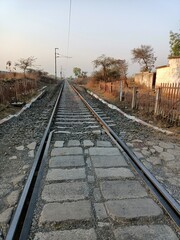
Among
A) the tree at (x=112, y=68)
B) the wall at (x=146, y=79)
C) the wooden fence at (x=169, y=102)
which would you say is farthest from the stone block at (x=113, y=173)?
the tree at (x=112, y=68)

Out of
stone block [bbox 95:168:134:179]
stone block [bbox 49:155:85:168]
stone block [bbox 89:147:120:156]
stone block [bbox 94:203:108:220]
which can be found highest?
stone block [bbox 89:147:120:156]

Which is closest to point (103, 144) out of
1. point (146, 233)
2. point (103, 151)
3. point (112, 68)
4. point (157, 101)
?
point (103, 151)

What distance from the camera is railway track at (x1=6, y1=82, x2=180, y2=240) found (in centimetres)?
219

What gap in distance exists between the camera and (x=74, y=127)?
6.53m

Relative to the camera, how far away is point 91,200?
270 centimetres

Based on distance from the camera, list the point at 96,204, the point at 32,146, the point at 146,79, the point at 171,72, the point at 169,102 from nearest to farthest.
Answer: the point at 96,204, the point at 32,146, the point at 169,102, the point at 171,72, the point at 146,79

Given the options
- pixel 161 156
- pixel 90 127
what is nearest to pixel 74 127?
pixel 90 127

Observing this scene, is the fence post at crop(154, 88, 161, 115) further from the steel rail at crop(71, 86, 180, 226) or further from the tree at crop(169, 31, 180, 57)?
the tree at crop(169, 31, 180, 57)

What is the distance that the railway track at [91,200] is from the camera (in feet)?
7.17

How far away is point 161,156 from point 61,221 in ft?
8.93

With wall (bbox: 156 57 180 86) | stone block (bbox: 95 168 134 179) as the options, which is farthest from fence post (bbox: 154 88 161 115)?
wall (bbox: 156 57 180 86)

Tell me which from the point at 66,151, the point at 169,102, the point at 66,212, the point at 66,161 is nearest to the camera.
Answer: the point at 66,212

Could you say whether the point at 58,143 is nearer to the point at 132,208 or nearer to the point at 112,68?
the point at 132,208

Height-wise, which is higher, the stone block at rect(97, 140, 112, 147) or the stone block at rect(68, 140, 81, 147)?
the stone block at rect(97, 140, 112, 147)
